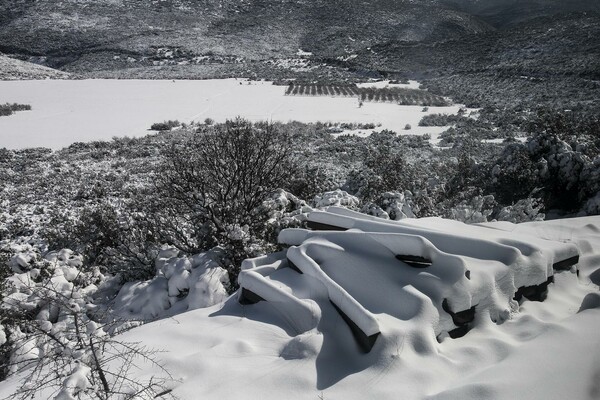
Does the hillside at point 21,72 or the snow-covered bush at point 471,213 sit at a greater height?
the hillside at point 21,72

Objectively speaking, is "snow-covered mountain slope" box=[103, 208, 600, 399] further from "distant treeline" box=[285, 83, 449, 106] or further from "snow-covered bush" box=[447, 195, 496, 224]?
"distant treeline" box=[285, 83, 449, 106]

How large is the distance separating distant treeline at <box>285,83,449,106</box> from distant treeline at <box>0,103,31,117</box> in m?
22.4

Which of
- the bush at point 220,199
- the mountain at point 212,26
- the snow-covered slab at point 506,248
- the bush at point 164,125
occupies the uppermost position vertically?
the mountain at point 212,26

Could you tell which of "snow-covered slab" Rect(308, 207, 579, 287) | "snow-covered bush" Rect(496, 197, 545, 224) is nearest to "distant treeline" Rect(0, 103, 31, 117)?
"snow-covered slab" Rect(308, 207, 579, 287)

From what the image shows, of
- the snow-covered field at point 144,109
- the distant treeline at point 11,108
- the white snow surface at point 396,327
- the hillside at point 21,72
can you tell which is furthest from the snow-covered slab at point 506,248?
the hillside at point 21,72

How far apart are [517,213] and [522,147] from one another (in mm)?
4436

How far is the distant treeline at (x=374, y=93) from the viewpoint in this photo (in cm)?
3399

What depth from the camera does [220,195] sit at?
27.8 feet

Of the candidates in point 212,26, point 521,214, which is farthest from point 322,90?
point 212,26

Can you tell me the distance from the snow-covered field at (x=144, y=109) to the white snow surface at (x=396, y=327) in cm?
1987

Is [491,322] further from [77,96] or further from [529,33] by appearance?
[529,33]

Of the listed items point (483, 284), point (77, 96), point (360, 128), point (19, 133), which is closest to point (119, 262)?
point (483, 284)

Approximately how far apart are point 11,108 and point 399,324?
35.2m

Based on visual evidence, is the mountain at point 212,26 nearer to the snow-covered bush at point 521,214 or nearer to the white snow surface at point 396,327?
the snow-covered bush at point 521,214
